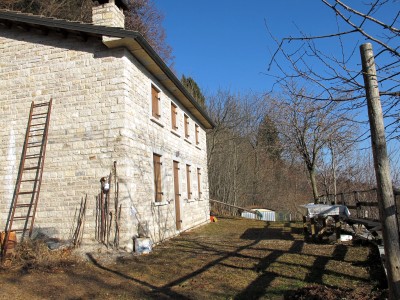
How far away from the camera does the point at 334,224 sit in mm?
10008

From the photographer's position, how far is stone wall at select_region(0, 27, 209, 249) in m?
9.09

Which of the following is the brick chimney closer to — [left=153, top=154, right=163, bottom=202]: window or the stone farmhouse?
the stone farmhouse

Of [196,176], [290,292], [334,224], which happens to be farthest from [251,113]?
[290,292]

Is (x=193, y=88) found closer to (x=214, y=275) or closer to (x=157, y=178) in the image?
(x=157, y=178)

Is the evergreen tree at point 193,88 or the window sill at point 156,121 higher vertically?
the evergreen tree at point 193,88

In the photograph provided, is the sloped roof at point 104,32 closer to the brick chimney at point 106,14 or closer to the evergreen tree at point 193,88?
the brick chimney at point 106,14

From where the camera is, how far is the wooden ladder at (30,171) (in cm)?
931

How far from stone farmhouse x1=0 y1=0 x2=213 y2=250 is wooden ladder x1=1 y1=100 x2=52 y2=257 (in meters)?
0.18

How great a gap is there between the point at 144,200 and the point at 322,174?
645 inches

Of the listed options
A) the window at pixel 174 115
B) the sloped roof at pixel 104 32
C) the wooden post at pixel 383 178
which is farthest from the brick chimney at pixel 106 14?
the wooden post at pixel 383 178

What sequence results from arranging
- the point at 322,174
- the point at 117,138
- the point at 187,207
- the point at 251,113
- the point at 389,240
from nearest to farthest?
the point at 389,240
the point at 117,138
the point at 187,207
the point at 322,174
the point at 251,113

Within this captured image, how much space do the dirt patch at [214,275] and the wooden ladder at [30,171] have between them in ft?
6.96

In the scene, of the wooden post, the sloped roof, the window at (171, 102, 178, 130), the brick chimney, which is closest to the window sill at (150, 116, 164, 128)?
the sloped roof

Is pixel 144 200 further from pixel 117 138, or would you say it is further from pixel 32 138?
pixel 32 138
